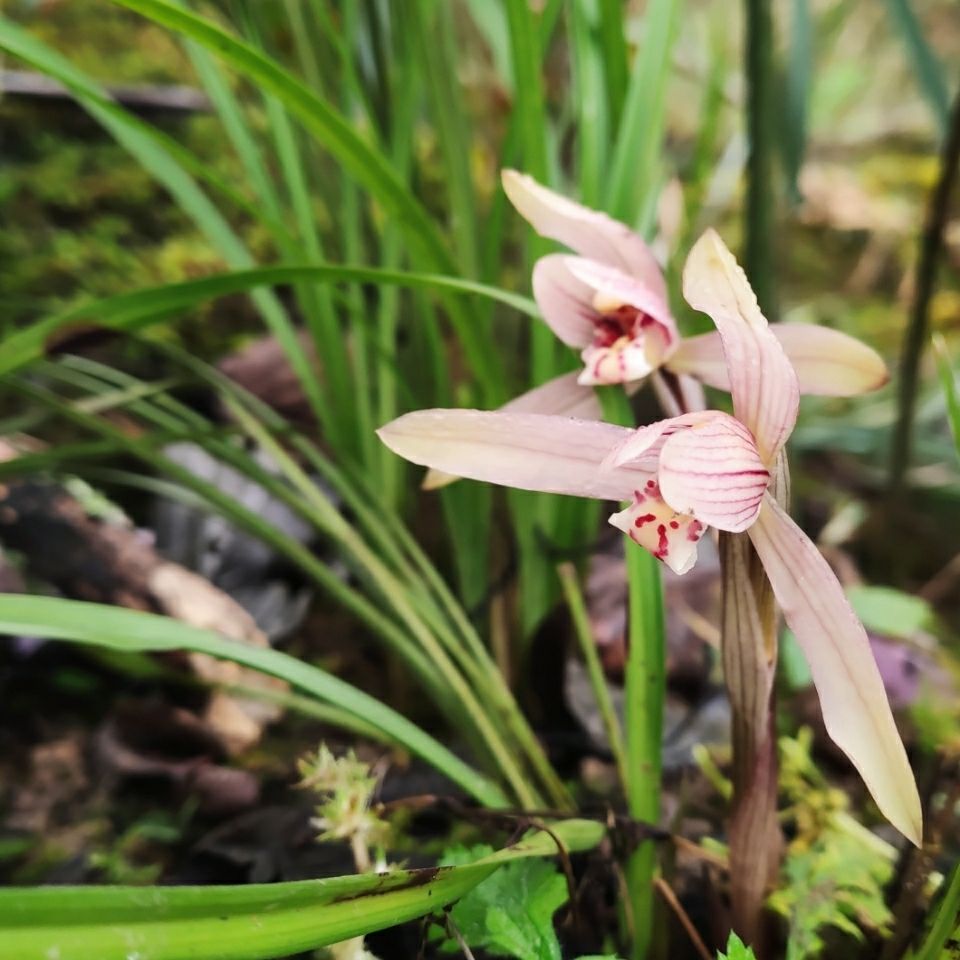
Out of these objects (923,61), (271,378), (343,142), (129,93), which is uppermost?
(129,93)

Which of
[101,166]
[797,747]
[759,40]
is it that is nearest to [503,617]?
[797,747]

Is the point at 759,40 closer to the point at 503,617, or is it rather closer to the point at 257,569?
the point at 503,617

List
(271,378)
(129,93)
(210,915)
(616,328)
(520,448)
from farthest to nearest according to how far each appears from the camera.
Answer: (129,93), (271,378), (616,328), (520,448), (210,915)

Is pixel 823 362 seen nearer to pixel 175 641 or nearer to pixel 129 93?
pixel 175 641

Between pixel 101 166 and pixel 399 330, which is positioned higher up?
pixel 101 166

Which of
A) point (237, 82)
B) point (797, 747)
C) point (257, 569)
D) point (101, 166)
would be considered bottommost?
point (797, 747)

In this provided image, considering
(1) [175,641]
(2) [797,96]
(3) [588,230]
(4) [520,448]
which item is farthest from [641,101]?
(1) [175,641]

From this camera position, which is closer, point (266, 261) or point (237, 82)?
point (266, 261)
